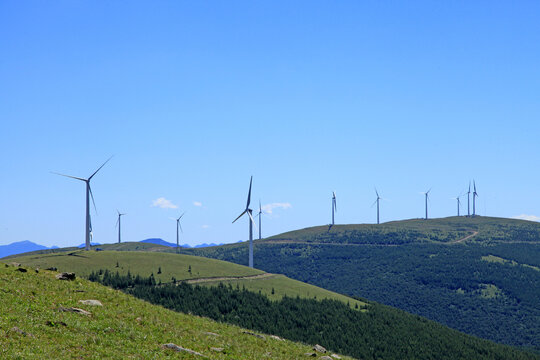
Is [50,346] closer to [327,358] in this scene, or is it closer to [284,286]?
[327,358]

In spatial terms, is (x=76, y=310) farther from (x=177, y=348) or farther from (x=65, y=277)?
(x=65, y=277)

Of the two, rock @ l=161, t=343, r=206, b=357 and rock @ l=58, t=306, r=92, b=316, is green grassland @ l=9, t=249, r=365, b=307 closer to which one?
rock @ l=58, t=306, r=92, b=316

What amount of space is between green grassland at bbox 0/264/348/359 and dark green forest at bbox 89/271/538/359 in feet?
104

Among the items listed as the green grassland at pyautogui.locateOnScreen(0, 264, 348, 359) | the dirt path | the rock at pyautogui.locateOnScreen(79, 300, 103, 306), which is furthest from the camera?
the dirt path

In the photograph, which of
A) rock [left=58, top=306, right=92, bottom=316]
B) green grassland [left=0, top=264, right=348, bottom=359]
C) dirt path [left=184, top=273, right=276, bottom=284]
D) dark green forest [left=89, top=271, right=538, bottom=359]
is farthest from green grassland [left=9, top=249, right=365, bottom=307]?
rock [left=58, top=306, right=92, bottom=316]

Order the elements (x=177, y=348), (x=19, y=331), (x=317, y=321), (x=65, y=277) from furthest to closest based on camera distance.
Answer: (x=317, y=321)
(x=65, y=277)
(x=177, y=348)
(x=19, y=331)

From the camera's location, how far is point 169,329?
148 feet

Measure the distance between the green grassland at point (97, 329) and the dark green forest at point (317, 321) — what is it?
31.6 meters

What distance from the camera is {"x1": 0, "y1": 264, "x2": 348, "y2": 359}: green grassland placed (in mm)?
34094

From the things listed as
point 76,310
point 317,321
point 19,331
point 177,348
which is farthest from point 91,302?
point 317,321

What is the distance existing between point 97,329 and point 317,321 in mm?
61213

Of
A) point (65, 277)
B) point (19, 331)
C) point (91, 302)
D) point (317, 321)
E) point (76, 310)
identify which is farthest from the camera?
point (317, 321)

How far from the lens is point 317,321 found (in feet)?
314

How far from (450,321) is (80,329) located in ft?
523
